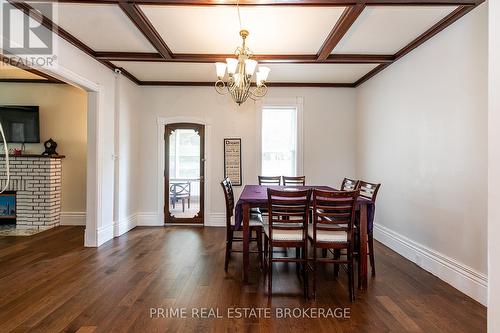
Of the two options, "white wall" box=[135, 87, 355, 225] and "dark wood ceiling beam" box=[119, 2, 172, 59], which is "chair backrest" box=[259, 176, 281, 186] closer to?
"white wall" box=[135, 87, 355, 225]

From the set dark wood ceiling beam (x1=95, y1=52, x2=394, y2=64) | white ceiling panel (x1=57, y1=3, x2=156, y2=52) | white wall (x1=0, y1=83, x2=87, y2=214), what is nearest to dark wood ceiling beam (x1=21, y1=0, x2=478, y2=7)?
white ceiling panel (x1=57, y1=3, x2=156, y2=52)

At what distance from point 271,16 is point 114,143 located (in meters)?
3.24

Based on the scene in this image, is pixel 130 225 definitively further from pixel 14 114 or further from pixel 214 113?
pixel 14 114

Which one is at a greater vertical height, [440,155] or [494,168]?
[440,155]

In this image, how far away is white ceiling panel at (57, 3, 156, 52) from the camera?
268 cm

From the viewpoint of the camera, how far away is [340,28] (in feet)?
9.58

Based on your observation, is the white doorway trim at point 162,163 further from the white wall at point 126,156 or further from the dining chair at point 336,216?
the dining chair at point 336,216

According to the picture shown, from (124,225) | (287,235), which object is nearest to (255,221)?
(287,235)

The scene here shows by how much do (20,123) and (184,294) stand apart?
4889mm

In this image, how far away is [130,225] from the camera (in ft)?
16.2

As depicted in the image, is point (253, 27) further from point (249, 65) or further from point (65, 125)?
point (65, 125)

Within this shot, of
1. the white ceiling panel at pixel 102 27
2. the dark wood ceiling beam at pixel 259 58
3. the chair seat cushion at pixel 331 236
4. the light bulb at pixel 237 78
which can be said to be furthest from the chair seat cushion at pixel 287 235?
the white ceiling panel at pixel 102 27

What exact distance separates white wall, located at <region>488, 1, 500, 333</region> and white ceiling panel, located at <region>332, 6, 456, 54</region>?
4.49 feet

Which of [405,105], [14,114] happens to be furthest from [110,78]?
[405,105]
